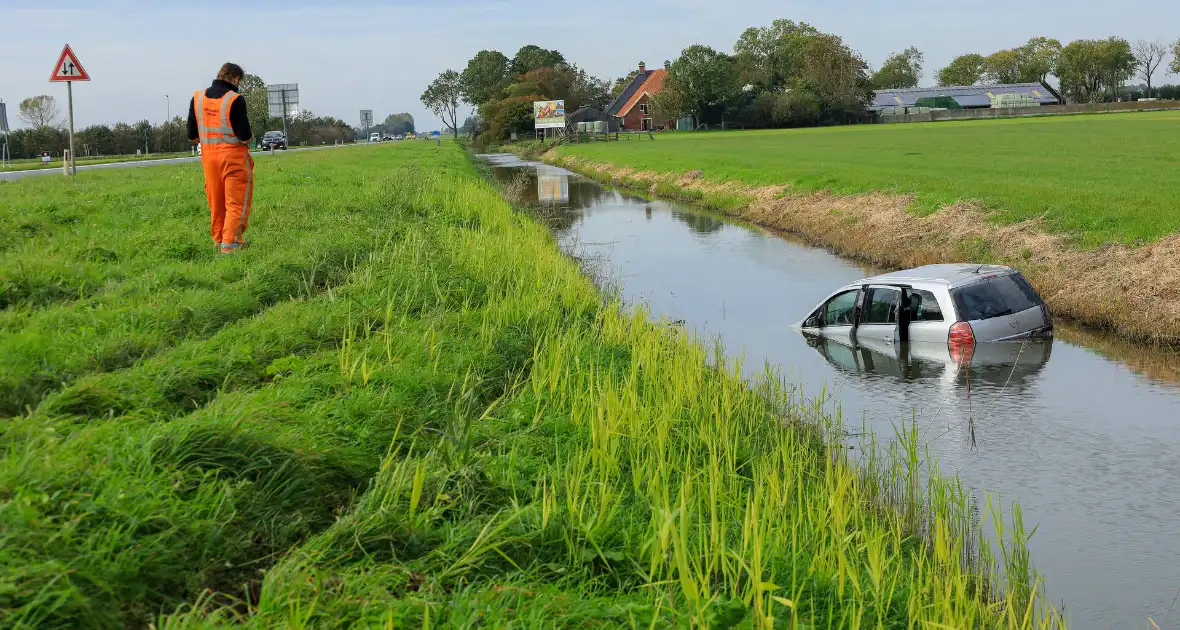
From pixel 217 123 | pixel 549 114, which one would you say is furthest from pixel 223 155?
pixel 549 114

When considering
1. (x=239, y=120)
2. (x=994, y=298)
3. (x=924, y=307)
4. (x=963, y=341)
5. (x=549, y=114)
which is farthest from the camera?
(x=549, y=114)

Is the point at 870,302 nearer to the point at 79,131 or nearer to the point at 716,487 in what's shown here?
the point at 716,487

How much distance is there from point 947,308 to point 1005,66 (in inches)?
6952

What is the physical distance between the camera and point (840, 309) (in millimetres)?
15500

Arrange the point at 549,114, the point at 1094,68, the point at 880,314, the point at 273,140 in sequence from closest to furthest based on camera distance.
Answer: the point at 880,314 → the point at 273,140 → the point at 549,114 → the point at 1094,68

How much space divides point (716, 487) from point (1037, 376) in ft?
27.9

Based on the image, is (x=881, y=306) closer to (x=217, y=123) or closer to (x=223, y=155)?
(x=223, y=155)

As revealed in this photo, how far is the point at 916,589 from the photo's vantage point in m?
5.59

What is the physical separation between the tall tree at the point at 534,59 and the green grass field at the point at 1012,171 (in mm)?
102341

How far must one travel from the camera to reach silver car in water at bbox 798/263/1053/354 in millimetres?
13617

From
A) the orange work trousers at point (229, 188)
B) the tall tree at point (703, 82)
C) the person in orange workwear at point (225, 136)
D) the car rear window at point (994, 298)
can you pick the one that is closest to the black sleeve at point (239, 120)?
the person in orange workwear at point (225, 136)

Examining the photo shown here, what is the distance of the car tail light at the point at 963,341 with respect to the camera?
529 inches

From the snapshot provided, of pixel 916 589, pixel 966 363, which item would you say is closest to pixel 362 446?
pixel 916 589

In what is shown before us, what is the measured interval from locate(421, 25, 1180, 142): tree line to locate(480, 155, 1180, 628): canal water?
9630 cm
